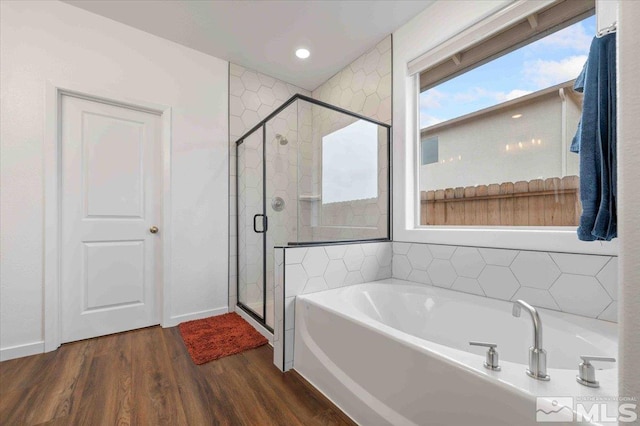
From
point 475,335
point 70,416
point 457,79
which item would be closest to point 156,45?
point 457,79

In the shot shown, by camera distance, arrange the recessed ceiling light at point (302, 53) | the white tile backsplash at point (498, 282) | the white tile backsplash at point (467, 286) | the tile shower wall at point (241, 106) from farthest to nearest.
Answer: the tile shower wall at point (241, 106) < the recessed ceiling light at point (302, 53) < the white tile backsplash at point (467, 286) < the white tile backsplash at point (498, 282)

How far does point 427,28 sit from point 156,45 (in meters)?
2.22

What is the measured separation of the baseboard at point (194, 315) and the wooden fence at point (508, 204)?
200cm

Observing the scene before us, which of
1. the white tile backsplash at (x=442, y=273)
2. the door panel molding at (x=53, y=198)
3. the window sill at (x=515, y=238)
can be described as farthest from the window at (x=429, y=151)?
the door panel molding at (x=53, y=198)

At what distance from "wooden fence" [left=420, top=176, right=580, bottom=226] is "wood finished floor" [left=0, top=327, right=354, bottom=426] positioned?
1.42 metres

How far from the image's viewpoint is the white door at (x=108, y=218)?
2021mm

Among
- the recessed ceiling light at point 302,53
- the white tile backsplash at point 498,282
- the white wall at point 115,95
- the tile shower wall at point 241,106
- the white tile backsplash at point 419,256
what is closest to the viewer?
the white tile backsplash at point 498,282

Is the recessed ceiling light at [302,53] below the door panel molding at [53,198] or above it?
above

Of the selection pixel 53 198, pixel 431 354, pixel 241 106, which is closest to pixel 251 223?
pixel 241 106

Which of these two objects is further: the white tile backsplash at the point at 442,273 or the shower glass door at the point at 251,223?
the shower glass door at the point at 251,223

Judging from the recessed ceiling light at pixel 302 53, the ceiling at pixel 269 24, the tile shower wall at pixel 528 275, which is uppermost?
the ceiling at pixel 269 24

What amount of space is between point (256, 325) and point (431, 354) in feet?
5.47

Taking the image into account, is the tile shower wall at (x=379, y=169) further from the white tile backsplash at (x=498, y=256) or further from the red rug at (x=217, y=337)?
the red rug at (x=217, y=337)

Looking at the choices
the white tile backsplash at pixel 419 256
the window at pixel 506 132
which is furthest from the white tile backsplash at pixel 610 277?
the white tile backsplash at pixel 419 256
